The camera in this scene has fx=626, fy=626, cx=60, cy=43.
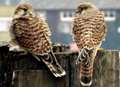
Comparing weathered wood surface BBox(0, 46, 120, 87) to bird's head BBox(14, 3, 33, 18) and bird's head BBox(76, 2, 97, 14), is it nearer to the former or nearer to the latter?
bird's head BBox(14, 3, 33, 18)

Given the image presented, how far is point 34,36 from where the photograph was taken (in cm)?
395

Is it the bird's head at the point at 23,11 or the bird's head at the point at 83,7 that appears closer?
the bird's head at the point at 23,11

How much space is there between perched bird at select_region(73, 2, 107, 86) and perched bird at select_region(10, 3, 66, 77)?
0.13m

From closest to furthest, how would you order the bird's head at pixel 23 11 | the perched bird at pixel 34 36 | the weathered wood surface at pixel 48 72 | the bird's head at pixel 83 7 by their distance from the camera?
the weathered wood surface at pixel 48 72 < the perched bird at pixel 34 36 < the bird's head at pixel 23 11 < the bird's head at pixel 83 7

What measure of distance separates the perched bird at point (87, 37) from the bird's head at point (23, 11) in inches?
13.7

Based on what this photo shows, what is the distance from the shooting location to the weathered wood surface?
345 cm

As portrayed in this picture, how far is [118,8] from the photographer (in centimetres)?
6197

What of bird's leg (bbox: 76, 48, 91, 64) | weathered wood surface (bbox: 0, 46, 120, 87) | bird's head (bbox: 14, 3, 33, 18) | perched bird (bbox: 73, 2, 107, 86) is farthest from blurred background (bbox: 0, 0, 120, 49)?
weathered wood surface (bbox: 0, 46, 120, 87)

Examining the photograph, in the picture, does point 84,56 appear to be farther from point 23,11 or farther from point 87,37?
point 23,11

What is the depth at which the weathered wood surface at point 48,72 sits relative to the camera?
3445mm

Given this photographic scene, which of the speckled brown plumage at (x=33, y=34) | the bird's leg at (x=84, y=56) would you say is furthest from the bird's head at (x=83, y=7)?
the bird's leg at (x=84, y=56)

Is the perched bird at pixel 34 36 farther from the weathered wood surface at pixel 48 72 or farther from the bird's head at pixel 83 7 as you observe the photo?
the bird's head at pixel 83 7

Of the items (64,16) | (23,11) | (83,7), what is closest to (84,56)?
(23,11)

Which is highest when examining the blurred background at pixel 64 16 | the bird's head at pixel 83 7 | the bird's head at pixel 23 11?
the bird's head at pixel 23 11
